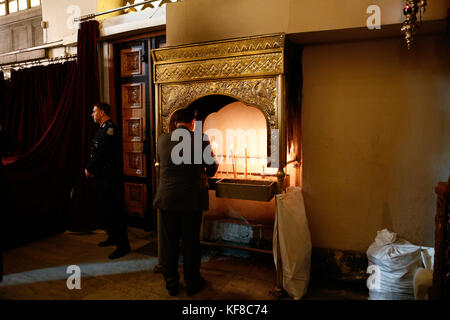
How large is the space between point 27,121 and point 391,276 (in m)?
5.49

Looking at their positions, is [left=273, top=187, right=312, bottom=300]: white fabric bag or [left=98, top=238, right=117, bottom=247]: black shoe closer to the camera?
[left=273, top=187, right=312, bottom=300]: white fabric bag

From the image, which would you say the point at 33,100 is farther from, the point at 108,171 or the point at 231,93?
the point at 231,93

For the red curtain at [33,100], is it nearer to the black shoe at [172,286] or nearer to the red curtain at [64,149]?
the red curtain at [64,149]

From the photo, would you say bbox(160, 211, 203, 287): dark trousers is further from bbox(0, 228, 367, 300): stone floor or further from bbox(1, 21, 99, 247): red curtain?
bbox(1, 21, 99, 247): red curtain

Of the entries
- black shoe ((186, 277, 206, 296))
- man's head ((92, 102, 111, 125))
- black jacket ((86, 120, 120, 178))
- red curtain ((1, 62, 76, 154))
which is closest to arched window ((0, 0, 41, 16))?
red curtain ((1, 62, 76, 154))

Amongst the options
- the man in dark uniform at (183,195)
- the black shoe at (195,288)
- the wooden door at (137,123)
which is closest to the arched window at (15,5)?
the wooden door at (137,123)

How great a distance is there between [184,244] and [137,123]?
99.0 inches

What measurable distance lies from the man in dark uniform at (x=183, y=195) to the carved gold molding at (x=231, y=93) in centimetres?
30

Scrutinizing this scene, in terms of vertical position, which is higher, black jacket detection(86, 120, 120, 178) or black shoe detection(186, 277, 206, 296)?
black jacket detection(86, 120, 120, 178)

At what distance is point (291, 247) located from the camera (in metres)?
2.66

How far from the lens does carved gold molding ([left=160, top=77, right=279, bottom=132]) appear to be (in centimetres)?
257

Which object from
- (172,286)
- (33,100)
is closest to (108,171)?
(172,286)

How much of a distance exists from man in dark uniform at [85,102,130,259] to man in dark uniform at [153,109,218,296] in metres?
1.09
